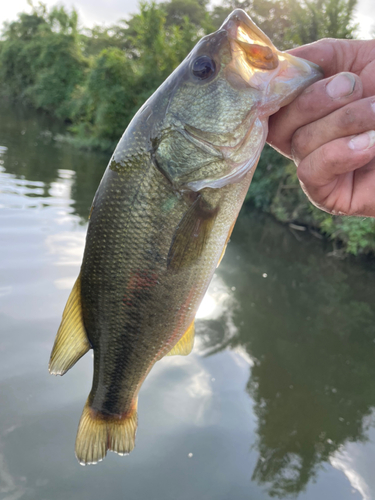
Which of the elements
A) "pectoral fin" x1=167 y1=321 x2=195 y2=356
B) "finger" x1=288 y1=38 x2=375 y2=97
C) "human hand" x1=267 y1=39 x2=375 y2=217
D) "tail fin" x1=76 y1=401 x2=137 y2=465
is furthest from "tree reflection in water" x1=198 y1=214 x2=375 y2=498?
"finger" x1=288 y1=38 x2=375 y2=97

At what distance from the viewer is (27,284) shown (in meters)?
4.56

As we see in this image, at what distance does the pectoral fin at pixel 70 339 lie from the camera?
1.60 m

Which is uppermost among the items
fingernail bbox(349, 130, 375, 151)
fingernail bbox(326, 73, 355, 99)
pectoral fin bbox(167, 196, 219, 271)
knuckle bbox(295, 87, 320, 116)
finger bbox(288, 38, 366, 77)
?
finger bbox(288, 38, 366, 77)

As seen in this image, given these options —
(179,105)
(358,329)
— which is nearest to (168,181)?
(179,105)

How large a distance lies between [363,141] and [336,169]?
0.14 meters

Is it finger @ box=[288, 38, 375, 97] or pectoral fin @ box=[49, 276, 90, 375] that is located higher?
finger @ box=[288, 38, 375, 97]

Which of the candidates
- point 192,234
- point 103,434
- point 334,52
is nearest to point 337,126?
point 334,52

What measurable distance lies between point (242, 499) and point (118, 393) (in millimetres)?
1669

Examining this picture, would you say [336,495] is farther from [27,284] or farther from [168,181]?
[27,284]

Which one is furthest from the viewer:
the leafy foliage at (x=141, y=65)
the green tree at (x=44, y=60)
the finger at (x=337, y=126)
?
the green tree at (x=44, y=60)

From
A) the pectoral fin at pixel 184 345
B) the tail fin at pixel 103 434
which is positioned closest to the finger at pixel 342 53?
the pectoral fin at pixel 184 345

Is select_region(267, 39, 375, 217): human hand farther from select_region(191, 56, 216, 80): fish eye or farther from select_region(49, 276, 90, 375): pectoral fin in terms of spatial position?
select_region(49, 276, 90, 375): pectoral fin

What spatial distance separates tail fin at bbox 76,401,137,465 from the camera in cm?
169

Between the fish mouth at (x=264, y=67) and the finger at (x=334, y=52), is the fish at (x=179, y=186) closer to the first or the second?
the fish mouth at (x=264, y=67)
